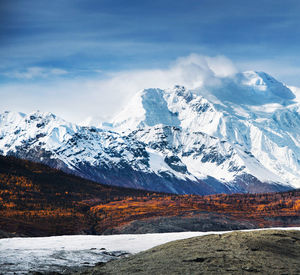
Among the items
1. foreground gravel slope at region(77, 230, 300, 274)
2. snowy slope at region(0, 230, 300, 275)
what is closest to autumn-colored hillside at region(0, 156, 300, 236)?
snowy slope at region(0, 230, 300, 275)

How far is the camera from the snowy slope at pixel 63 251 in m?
49.7

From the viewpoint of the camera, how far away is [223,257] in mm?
40312

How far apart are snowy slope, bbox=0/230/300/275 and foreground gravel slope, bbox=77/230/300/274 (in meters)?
8.53

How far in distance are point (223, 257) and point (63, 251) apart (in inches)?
1038

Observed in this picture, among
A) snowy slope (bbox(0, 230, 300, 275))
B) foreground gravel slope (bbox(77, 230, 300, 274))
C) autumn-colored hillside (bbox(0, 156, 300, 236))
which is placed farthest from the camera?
autumn-colored hillside (bbox(0, 156, 300, 236))

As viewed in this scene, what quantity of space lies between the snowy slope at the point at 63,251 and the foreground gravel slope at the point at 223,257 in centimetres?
853

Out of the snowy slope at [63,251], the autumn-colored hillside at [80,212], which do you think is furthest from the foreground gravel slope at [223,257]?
the autumn-colored hillside at [80,212]

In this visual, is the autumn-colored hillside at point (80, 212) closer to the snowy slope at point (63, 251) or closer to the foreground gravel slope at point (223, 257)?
the snowy slope at point (63, 251)

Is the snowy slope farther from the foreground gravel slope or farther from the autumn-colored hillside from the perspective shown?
the autumn-colored hillside

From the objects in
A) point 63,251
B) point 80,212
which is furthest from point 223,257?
point 80,212

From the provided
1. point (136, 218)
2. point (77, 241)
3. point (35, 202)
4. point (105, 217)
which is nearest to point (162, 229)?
point (136, 218)

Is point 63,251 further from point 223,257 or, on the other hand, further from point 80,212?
point 80,212

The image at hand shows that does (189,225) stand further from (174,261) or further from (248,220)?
(174,261)

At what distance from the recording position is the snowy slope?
49662 millimetres
